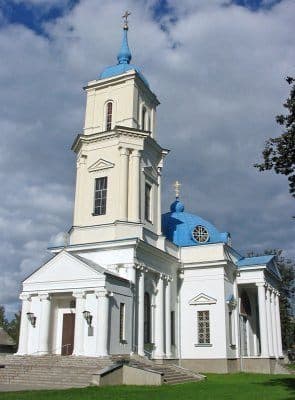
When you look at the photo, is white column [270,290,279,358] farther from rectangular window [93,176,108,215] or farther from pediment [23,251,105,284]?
pediment [23,251,105,284]

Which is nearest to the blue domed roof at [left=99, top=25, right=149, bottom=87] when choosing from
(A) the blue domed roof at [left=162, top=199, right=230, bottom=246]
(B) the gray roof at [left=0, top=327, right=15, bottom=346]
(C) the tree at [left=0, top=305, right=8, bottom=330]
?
(A) the blue domed roof at [left=162, top=199, right=230, bottom=246]

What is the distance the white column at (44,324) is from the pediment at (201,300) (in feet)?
31.3

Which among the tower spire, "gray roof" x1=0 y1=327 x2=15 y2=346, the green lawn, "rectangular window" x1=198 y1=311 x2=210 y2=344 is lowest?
the green lawn

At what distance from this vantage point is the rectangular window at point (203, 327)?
28.2 meters

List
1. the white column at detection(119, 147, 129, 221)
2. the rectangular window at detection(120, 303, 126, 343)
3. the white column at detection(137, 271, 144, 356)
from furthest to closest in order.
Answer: the white column at detection(119, 147, 129, 221) < the white column at detection(137, 271, 144, 356) < the rectangular window at detection(120, 303, 126, 343)

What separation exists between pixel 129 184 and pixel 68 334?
8493 mm

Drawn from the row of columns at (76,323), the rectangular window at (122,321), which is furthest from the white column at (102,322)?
the rectangular window at (122,321)

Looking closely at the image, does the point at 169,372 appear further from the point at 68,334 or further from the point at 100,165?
the point at 100,165

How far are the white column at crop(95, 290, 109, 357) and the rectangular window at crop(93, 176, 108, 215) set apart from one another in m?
6.28

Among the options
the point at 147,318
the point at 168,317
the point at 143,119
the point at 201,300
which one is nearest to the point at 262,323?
the point at 201,300

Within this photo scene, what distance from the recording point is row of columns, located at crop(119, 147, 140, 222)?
2572 cm

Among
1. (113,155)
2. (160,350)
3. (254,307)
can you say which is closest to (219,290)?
(160,350)

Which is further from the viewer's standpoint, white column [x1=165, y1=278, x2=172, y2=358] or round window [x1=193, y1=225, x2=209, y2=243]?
round window [x1=193, y1=225, x2=209, y2=243]

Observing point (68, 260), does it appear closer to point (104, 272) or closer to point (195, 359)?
point (104, 272)
